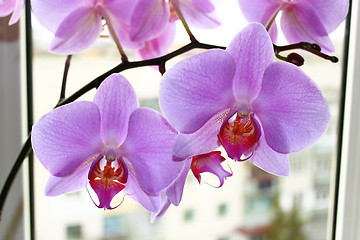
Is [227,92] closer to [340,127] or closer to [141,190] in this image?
[141,190]

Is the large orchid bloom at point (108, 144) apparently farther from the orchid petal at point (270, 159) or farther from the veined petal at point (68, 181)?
the orchid petal at point (270, 159)

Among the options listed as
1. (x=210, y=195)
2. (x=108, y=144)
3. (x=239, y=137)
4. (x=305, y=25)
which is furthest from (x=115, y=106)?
(x=210, y=195)

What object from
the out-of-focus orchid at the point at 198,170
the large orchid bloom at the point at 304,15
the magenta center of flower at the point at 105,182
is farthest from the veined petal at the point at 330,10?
the magenta center of flower at the point at 105,182

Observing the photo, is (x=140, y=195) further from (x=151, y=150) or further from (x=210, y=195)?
(x=210, y=195)

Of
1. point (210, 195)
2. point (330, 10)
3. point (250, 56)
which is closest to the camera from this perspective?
point (250, 56)

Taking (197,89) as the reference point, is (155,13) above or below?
above

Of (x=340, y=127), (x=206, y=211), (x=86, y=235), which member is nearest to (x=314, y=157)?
(x=340, y=127)
